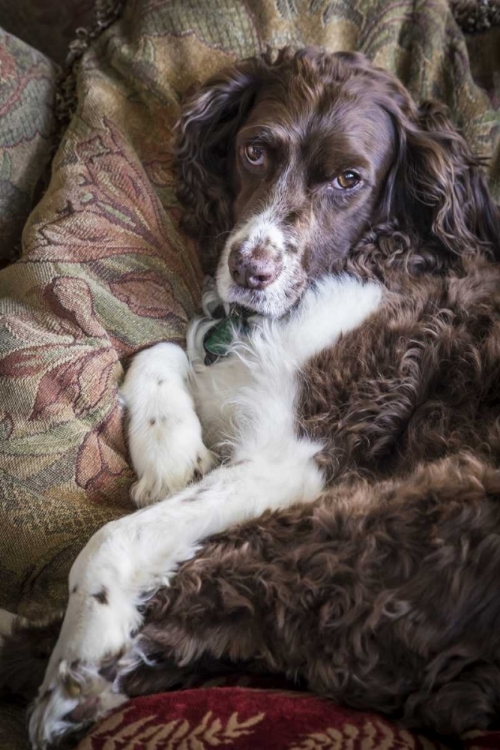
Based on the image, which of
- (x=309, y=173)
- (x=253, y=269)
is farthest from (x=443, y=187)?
(x=253, y=269)

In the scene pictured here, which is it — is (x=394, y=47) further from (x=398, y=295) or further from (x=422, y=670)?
(x=422, y=670)

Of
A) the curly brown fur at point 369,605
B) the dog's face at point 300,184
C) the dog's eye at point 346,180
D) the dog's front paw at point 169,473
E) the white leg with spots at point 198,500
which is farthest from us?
the dog's eye at point 346,180

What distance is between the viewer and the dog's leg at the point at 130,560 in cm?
155

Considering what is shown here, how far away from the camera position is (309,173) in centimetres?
230

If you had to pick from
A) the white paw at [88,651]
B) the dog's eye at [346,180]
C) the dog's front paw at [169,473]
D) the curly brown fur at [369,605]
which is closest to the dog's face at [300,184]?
the dog's eye at [346,180]

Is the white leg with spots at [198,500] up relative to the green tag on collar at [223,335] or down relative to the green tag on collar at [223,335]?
down

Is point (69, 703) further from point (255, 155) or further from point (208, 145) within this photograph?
point (208, 145)

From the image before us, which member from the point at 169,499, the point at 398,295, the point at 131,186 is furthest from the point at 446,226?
the point at 169,499

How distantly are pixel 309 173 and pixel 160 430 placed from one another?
0.95m

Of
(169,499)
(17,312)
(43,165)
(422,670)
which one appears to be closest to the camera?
(422,670)

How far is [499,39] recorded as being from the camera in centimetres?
281

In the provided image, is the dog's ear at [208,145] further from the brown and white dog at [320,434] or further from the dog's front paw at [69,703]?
the dog's front paw at [69,703]

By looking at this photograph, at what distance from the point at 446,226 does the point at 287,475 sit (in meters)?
1.10

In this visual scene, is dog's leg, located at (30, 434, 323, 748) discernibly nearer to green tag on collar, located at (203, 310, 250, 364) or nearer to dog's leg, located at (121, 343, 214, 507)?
dog's leg, located at (121, 343, 214, 507)
